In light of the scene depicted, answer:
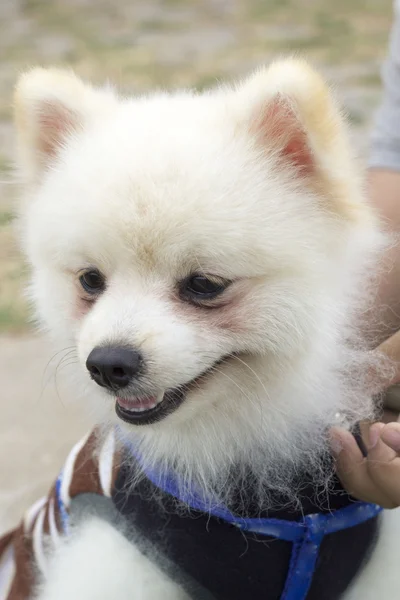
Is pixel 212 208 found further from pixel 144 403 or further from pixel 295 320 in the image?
pixel 144 403

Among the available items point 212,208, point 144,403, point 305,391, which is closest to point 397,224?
point 305,391

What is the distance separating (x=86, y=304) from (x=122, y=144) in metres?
0.31

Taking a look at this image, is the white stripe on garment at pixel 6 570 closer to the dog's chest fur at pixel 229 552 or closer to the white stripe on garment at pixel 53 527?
the white stripe on garment at pixel 53 527

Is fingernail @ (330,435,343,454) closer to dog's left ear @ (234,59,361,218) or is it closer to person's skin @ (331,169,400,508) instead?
person's skin @ (331,169,400,508)

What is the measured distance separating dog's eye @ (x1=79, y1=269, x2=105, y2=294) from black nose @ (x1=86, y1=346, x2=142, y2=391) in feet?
0.54

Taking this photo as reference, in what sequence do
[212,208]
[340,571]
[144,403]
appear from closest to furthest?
[212,208] < [144,403] < [340,571]

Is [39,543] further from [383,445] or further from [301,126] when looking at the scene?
[301,126]

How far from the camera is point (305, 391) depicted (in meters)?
1.36

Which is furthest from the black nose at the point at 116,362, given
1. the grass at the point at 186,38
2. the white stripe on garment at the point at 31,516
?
the grass at the point at 186,38

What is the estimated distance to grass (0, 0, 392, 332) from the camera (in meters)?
6.34

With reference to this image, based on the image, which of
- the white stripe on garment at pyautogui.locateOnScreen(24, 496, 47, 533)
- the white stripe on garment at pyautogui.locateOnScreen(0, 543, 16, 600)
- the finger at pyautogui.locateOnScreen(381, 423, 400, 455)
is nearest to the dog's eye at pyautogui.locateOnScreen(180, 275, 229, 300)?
the finger at pyautogui.locateOnScreen(381, 423, 400, 455)

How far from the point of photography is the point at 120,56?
22.9 feet

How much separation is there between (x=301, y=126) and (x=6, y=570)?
1334 millimetres

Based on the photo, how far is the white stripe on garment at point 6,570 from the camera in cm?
180
